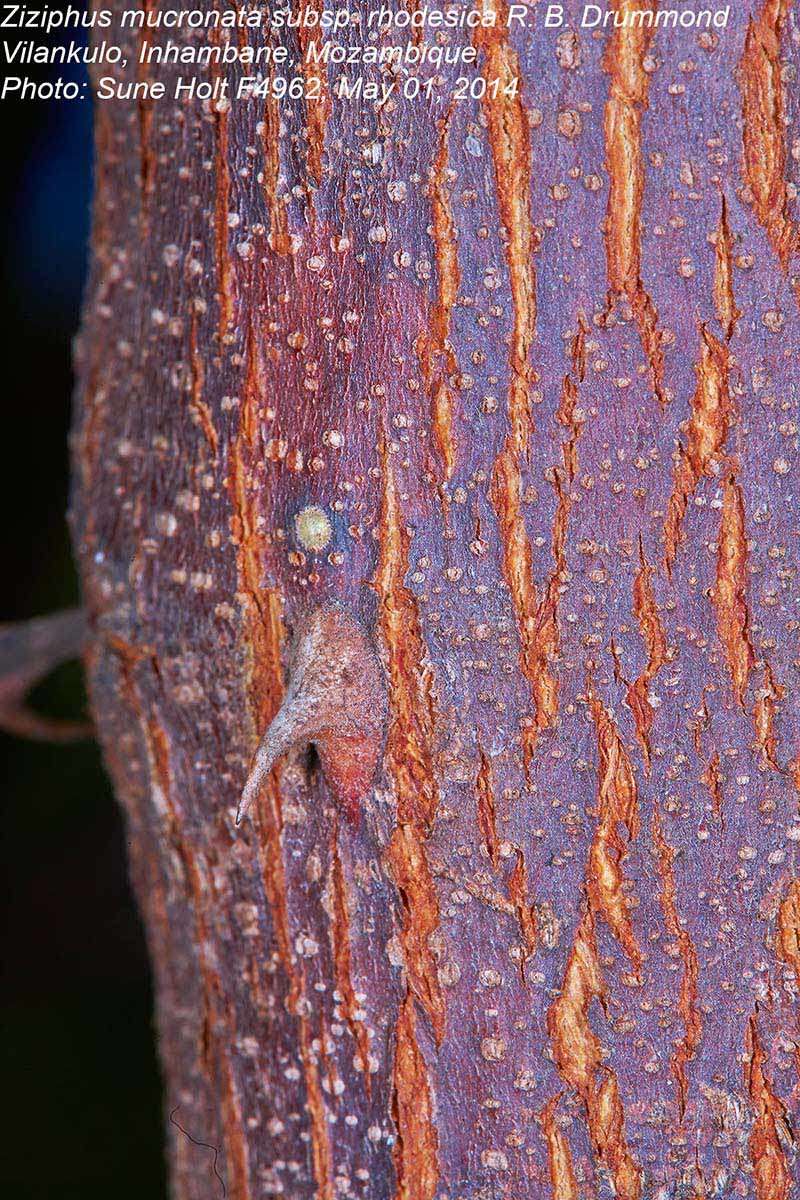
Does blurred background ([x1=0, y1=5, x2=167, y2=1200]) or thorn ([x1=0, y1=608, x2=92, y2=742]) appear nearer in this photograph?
thorn ([x1=0, y1=608, x2=92, y2=742])

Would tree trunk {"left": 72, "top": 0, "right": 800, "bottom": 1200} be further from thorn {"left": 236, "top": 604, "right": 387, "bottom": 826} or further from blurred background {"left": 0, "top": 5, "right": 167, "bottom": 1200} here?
blurred background {"left": 0, "top": 5, "right": 167, "bottom": 1200}

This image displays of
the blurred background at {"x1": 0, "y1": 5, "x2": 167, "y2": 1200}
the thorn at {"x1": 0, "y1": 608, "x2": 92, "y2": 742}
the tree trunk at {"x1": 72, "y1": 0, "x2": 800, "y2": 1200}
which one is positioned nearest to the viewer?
the tree trunk at {"x1": 72, "y1": 0, "x2": 800, "y2": 1200}

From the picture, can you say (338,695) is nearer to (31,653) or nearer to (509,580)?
(509,580)

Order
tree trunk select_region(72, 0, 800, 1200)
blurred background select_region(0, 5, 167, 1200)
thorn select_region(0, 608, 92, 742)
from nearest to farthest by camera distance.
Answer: tree trunk select_region(72, 0, 800, 1200), thorn select_region(0, 608, 92, 742), blurred background select_region(0, 5, 167, 1200)

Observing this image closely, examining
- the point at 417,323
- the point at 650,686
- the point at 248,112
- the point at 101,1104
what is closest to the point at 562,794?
the point at 650,686

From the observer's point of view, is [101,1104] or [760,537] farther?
[101,1104]

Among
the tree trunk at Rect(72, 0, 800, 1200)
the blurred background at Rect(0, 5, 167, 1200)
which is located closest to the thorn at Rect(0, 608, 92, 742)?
the tree trunk at Rect(72, 0, 800, 1200)

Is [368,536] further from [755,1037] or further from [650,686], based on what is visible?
[755,1037]
